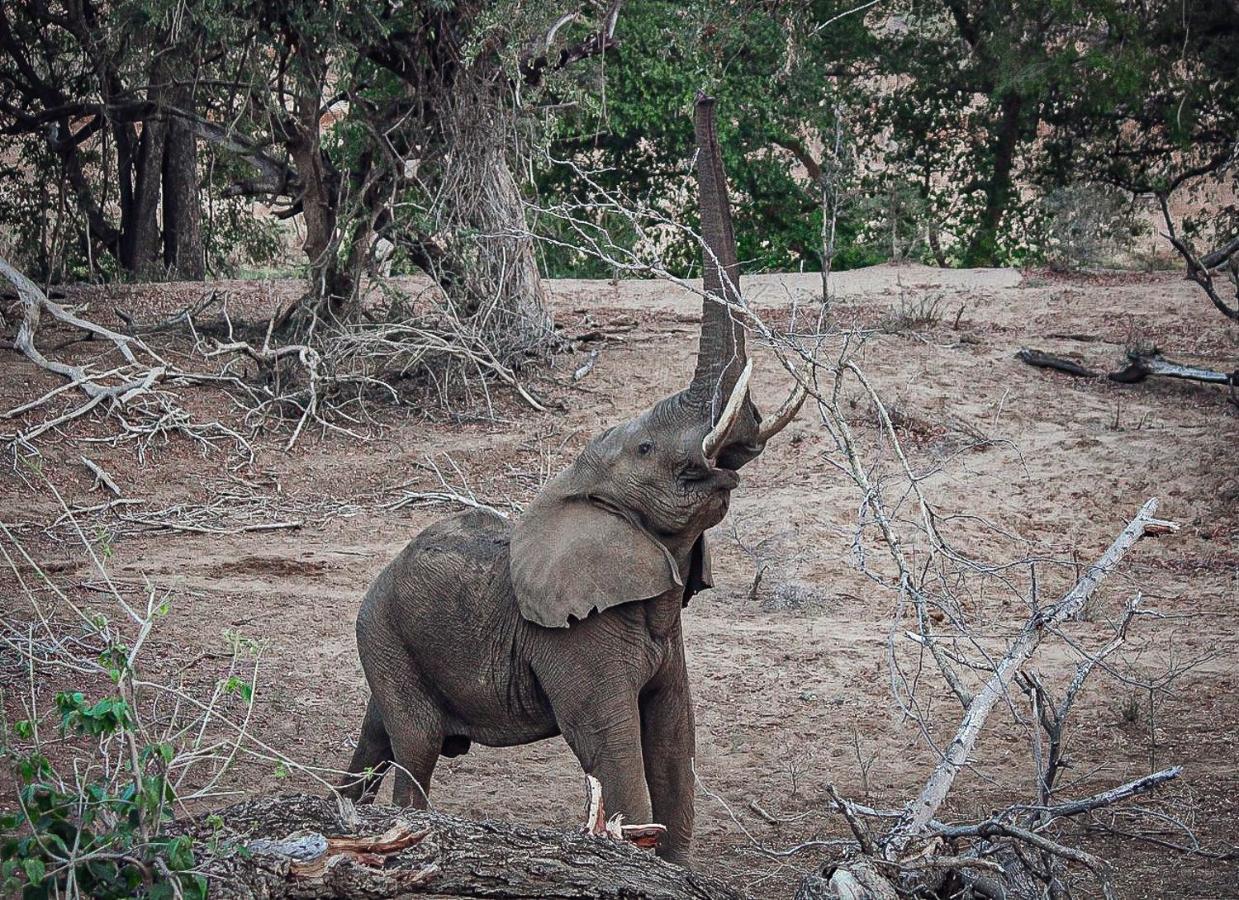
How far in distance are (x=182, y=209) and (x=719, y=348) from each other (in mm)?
13900

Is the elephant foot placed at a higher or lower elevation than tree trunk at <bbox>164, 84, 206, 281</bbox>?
lower

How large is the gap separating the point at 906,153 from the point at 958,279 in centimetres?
448

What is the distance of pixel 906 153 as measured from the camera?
2091 centimetres

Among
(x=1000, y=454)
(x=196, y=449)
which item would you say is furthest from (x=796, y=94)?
(x=196, y=449)

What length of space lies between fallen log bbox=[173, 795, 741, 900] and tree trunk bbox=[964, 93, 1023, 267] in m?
17.4

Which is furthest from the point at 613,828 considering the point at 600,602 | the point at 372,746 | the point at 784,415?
the point at 372,746

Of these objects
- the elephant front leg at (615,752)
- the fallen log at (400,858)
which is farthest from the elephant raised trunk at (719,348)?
the fallen log at (400,858)

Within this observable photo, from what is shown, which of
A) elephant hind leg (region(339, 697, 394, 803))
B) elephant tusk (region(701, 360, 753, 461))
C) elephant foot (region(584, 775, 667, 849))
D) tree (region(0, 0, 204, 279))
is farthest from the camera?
tree (region(0, 0, 204, 279))

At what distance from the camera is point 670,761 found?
5.52 meters

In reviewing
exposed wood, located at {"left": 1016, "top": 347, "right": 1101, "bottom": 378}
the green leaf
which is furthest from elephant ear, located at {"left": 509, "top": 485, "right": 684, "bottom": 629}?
exposed wood, located at {"left": 1016, "top": 347, "right": 1101, "bottom": 378}

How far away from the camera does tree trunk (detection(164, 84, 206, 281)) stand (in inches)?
686

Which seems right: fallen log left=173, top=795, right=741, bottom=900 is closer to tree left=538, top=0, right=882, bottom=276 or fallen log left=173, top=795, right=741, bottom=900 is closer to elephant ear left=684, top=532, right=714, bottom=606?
elephant ear left=684, top=532, right=714, bottom=606

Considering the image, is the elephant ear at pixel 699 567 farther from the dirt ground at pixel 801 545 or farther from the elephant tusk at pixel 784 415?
the dirt ground at pixel 801 545

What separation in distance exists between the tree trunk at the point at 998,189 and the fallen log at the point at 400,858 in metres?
17.4
